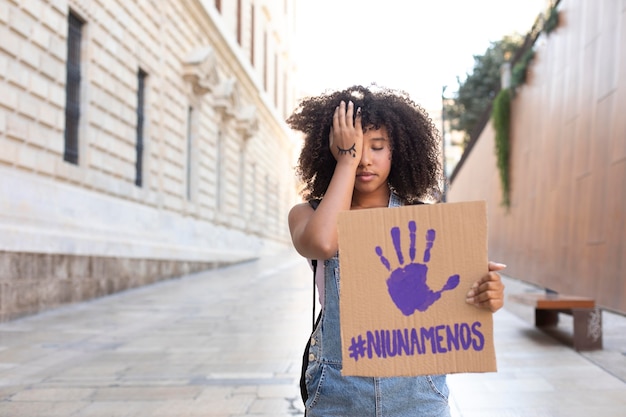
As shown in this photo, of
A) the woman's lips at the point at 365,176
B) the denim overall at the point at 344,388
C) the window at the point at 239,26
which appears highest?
the window at the point at 239,26

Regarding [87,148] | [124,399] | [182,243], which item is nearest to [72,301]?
[87,148]

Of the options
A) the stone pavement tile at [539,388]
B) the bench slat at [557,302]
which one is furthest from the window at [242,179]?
the stone pavement tile at [539,388]

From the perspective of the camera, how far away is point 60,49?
10180 millimetres

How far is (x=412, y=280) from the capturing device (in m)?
1.70

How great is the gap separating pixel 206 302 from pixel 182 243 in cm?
638

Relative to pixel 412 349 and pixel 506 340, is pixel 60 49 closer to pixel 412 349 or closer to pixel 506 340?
pixel 506 340

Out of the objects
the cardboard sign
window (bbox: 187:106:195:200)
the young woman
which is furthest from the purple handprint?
window (bbox: 187:106:195:200)

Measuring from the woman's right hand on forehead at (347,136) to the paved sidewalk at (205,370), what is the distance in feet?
8.48

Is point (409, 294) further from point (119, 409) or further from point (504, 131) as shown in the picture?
point (504, 131)

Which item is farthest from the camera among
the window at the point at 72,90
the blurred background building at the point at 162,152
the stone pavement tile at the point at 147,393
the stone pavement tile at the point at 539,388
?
the window at the point at 72,90

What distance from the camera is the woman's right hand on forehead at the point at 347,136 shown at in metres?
1.88

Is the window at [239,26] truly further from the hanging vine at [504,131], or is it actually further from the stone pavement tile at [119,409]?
the stone pavement tile at [119,409]

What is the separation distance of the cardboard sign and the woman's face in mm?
292

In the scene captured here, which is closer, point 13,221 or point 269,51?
point 13,221
